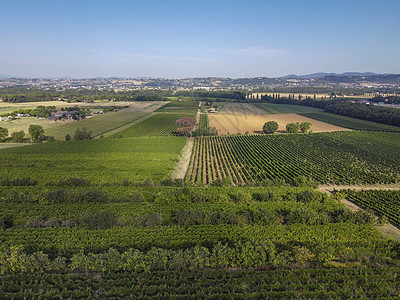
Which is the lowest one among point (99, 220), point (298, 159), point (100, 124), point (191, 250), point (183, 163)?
point (191, 250)

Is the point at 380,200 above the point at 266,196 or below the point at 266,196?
below

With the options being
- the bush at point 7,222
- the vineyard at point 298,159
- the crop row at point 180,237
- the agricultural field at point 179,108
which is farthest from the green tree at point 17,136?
the agricultural field at point 179,108

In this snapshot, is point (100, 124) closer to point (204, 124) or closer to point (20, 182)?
point (204, 124)

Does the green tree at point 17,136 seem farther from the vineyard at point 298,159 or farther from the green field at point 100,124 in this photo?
the vineyard at point 298,159

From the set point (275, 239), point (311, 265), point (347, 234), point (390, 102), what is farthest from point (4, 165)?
point (390, 102)

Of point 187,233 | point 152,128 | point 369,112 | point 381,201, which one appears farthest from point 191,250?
point 369,112

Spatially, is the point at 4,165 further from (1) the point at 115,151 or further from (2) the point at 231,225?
(2) the point at 231,225
